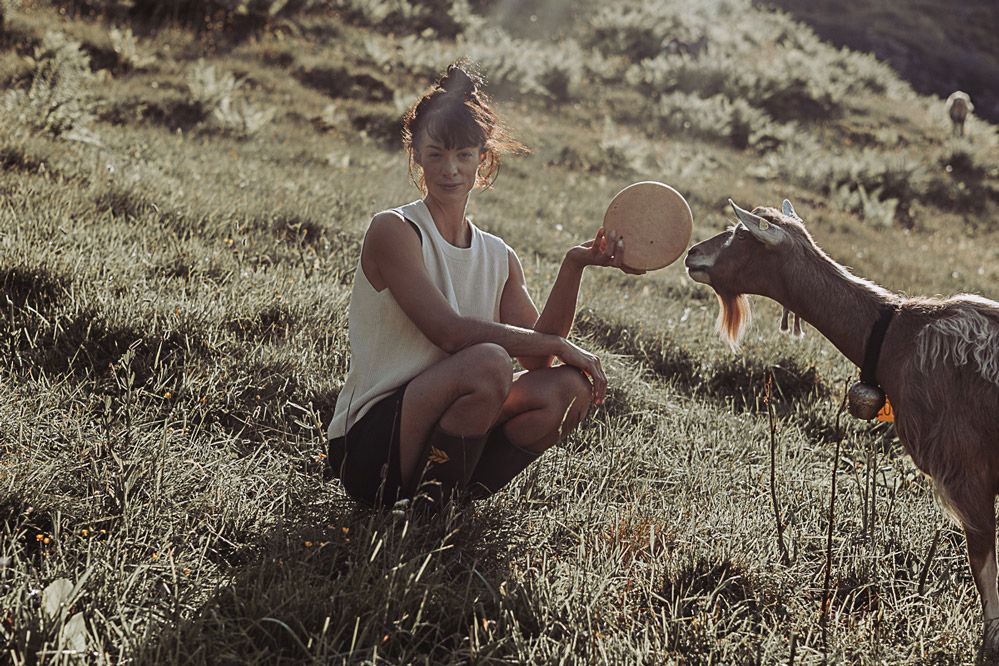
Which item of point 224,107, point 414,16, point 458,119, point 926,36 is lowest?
point 224,107

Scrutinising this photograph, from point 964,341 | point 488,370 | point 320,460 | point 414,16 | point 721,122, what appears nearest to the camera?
point 964,341

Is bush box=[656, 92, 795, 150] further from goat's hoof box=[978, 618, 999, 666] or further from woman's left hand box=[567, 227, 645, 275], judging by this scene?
goat's hoof box=[978, 618, 999, 666]

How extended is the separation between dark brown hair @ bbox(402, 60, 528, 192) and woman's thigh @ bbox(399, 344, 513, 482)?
0.74 m

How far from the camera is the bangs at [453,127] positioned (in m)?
3.04

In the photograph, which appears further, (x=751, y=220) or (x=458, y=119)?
(x=458, y=119)

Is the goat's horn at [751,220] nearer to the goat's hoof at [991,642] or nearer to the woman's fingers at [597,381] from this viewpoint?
the woman's fingers at [597,381]

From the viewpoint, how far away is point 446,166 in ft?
10.1

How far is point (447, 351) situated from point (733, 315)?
110cm

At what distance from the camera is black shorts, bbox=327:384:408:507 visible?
9.62 feet

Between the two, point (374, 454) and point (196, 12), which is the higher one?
point (196, 12)

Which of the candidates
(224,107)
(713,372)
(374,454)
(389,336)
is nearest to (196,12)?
(224,107)

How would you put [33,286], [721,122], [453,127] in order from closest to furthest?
[453,127] < [33,286] < [721,122]

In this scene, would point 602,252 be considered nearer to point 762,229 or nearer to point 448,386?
point 762,229

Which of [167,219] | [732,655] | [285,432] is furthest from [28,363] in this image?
[732,655]
